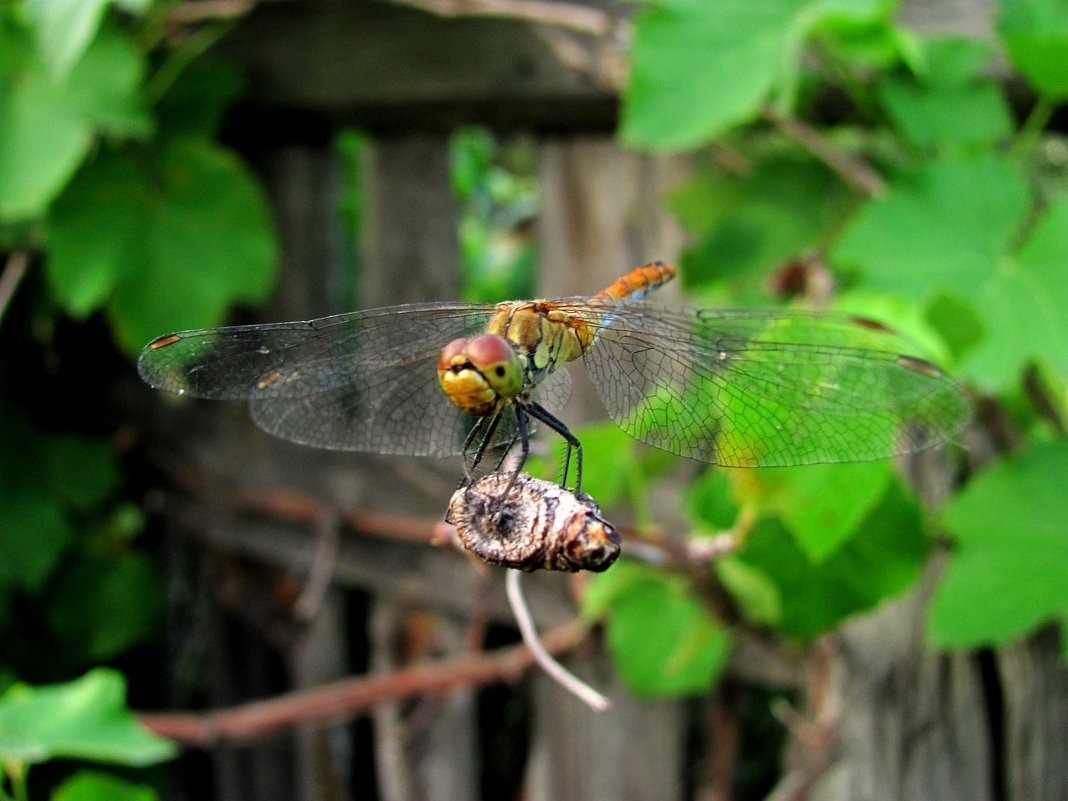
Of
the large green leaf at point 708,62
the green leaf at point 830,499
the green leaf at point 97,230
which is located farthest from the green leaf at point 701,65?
the green leaf at point 97,230

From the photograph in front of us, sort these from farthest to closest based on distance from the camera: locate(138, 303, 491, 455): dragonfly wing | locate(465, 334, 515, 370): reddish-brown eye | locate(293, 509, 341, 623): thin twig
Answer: locate(293, 509, 341, 623): thin twig → locate(138, 303, 491, 455): dragonfly wing → locate(465, 334, 515, 370): reddish-brown eye

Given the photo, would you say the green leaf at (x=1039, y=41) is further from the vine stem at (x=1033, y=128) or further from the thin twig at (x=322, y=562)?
the thin twig at (x=322, y=562)

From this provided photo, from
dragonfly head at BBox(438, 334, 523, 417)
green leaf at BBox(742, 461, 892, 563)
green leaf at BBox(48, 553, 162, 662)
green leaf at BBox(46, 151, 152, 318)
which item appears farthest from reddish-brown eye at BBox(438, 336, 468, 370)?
green leaf at BBox(48, 553, 162, 662)

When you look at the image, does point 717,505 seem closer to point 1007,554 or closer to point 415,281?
point 1007,554

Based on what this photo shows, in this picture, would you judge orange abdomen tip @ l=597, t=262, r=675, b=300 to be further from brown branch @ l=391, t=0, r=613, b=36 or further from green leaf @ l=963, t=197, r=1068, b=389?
brown branch @ l=391, t=0, r=613, b=36

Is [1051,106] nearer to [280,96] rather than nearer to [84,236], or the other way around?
[280,96]

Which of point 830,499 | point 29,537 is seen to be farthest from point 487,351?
point 29,537

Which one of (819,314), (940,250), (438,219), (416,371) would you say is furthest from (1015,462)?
(438,219)
